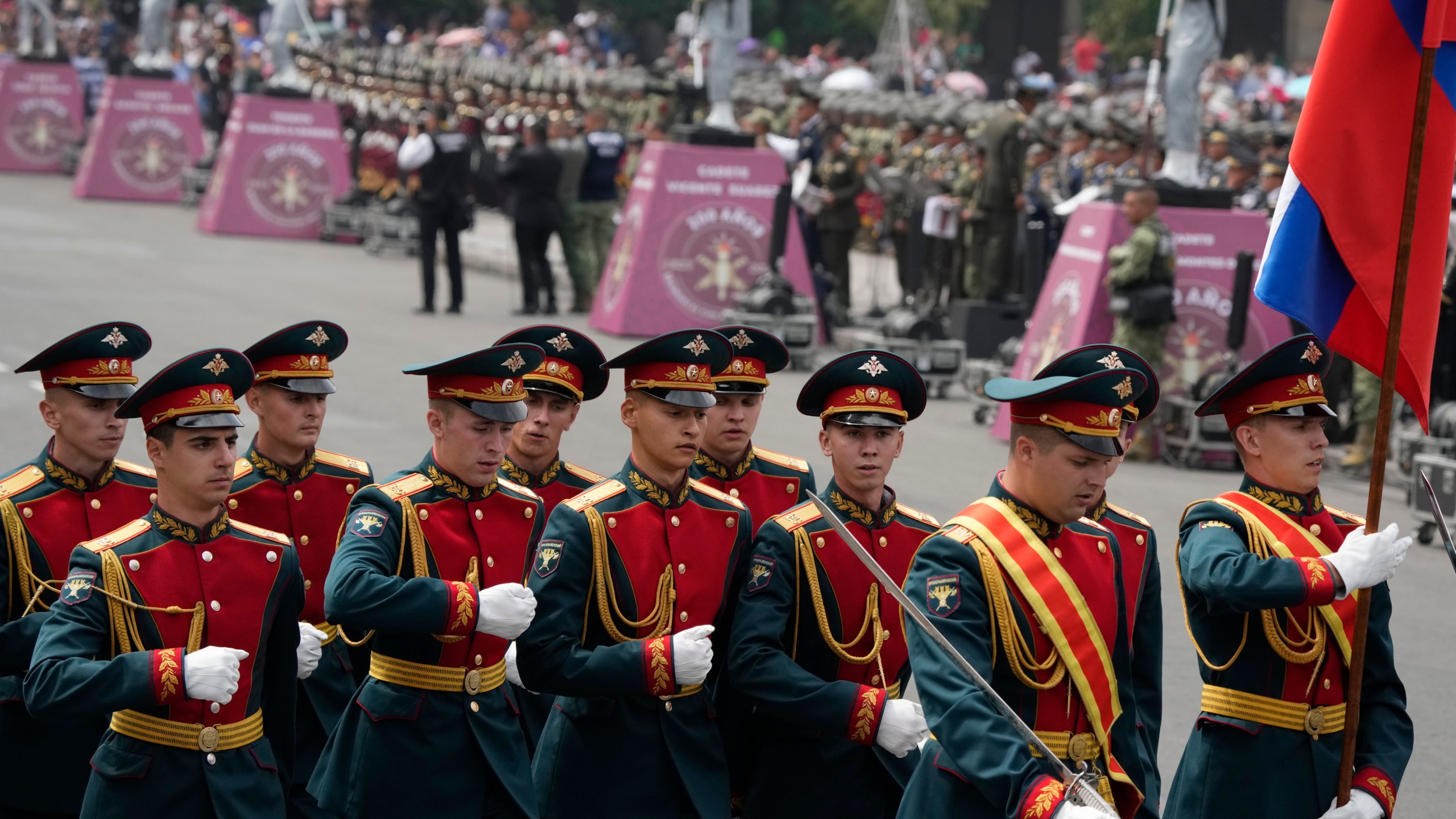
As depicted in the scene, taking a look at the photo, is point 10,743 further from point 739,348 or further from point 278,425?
point 739,348

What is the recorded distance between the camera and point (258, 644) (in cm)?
442

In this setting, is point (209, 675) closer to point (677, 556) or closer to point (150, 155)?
point (677, 556)

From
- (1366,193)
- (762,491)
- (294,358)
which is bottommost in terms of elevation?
(762,491)

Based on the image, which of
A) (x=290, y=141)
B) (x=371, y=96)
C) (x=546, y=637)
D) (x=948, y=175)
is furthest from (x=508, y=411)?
(x=371, y=96)

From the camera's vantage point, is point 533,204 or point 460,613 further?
point 533,204

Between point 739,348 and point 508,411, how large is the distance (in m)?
1.25

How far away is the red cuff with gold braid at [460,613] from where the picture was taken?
439cm

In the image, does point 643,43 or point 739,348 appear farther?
point 643,43

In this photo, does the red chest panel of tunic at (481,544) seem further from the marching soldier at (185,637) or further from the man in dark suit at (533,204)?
the man in dark suit at (533,204)

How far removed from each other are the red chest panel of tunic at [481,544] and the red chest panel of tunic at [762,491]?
109 centimetres

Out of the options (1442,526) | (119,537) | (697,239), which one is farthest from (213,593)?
(697,239)

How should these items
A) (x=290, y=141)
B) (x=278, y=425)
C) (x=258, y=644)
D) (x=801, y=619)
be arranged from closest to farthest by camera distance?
(x=258, y=644) < (x=801, y=619) < (x=278, y=425) < (x=290, y=141)

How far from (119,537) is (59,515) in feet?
2.49

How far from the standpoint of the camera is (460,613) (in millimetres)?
4391
